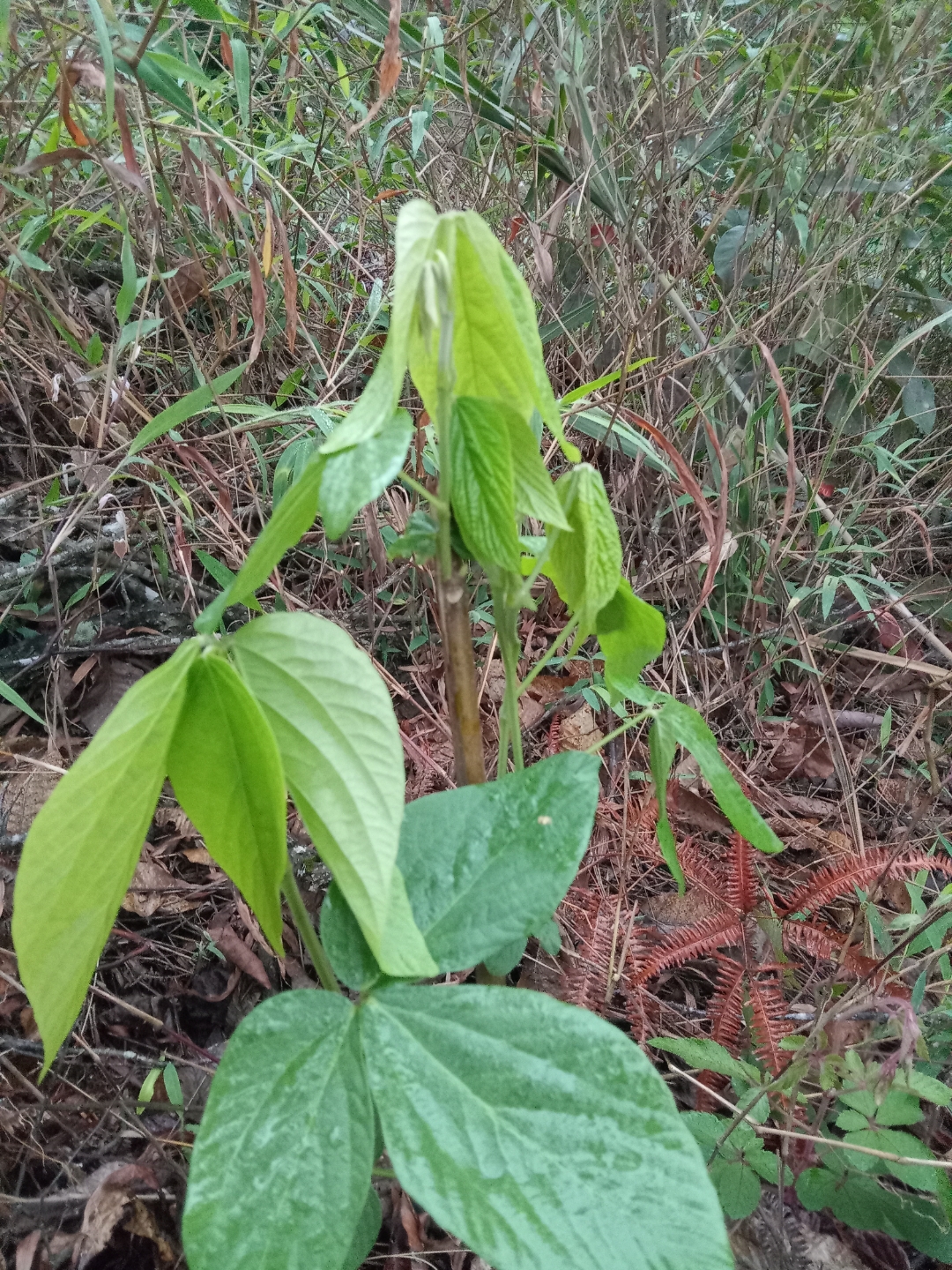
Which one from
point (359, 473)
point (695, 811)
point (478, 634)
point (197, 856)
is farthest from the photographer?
point (478, 634)

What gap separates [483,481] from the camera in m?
0.36

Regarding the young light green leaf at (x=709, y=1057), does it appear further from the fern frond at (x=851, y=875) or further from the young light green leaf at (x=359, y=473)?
the young light green leaf at (x=359, y=473)

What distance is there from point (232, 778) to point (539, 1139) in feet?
0.70

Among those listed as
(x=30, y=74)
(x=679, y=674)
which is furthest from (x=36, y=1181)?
(x=30, y=74)

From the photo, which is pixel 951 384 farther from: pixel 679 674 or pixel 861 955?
pixel 861 955

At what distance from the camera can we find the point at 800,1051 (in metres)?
0.61

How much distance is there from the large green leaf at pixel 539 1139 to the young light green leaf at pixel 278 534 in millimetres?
223

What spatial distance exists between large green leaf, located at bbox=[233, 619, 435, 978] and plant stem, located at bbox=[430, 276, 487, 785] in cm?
8

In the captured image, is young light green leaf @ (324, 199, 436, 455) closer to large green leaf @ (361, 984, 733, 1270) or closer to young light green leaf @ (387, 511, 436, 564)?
young light green leaf @ (387, 511, 436, 564)

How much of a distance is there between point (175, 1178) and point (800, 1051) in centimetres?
55

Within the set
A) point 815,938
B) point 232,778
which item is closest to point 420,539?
point 232,778

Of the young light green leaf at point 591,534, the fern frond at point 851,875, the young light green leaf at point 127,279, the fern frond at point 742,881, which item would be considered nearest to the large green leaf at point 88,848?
the young light green leaf at point 591,534

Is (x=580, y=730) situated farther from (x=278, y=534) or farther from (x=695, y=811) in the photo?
(x=278, y=534)

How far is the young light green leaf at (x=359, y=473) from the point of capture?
0.30 meters
